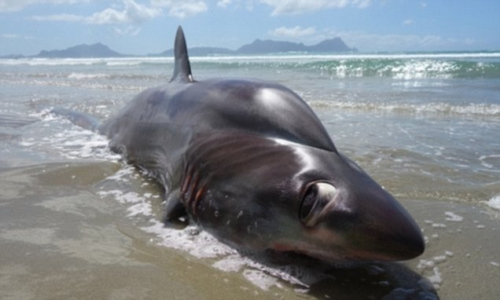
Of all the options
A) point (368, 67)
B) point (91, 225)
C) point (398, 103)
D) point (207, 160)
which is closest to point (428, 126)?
point (398, 103)

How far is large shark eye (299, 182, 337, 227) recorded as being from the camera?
1913 millimetres

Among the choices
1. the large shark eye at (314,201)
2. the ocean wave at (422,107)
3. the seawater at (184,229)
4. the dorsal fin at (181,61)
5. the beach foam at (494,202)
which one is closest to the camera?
the large shark eye at (314,201)

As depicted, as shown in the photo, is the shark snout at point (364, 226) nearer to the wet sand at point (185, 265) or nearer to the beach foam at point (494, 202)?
the wet sand at point (185, 265)

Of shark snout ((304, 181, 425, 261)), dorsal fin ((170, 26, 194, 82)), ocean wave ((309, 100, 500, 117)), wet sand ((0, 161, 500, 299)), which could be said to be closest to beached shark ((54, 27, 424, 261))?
shark snout ((304, 181, 425, 261))

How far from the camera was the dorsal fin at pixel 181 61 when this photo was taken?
157 inches

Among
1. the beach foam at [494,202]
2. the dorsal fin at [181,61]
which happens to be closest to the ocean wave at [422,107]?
the dorsal fin at [181,61]

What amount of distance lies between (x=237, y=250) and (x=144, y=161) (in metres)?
1.83

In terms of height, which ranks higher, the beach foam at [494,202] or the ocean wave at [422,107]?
the ocean wave at [422,107]

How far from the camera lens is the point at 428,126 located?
20.3ft

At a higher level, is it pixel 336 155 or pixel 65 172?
pixel 336 155

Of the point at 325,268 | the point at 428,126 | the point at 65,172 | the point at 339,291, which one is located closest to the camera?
the point at 339,291

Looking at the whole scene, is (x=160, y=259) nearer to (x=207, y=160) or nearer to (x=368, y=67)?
(x=207, y=160)

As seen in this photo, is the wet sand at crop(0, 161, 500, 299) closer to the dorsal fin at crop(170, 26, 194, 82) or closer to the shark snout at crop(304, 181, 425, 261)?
the shark snout at crop(304, 181, 425, 261)

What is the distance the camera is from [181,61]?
14.2 ft
